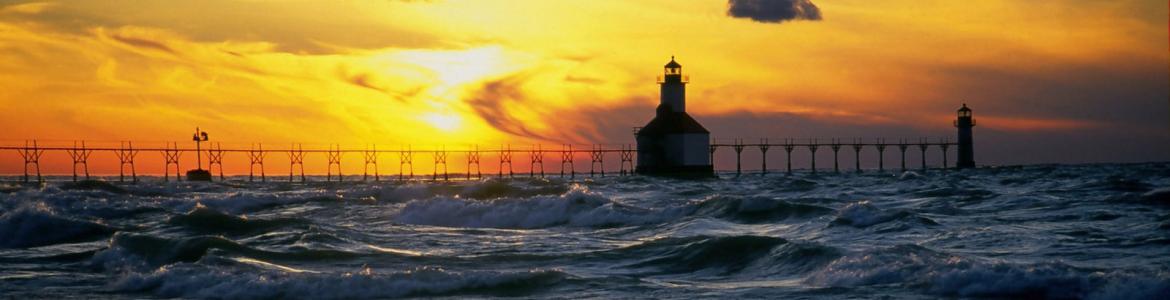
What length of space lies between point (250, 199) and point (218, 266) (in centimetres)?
1971

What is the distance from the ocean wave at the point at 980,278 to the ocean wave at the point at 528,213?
34.4 feet

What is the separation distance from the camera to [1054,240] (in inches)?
634

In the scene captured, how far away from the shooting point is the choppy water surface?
12508 millimetres

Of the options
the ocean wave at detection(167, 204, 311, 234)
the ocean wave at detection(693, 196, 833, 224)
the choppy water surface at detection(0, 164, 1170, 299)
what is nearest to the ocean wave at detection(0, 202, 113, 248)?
the choppy water surface at detection(0, 164, 1170, 299)

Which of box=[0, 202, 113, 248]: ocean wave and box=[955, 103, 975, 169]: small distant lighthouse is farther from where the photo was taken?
box=[955, 103, 975, 169]: small distant lighthouse

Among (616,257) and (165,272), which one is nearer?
(165,272)

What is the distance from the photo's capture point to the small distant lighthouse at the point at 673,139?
69.2 m

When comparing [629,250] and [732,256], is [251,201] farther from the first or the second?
[732,256]

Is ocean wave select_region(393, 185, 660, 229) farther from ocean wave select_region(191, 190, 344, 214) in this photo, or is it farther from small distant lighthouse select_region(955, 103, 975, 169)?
small distant lighthouse select_region(955, 103, 975, 169)

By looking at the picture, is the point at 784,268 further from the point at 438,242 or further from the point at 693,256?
the point at 438,242

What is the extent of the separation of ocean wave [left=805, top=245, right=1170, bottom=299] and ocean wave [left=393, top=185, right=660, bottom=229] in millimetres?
10494

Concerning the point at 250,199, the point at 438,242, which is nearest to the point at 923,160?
the point at 250,199

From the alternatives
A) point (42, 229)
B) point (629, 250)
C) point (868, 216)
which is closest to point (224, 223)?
point (42, 229)

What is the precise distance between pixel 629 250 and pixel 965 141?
8573cm
